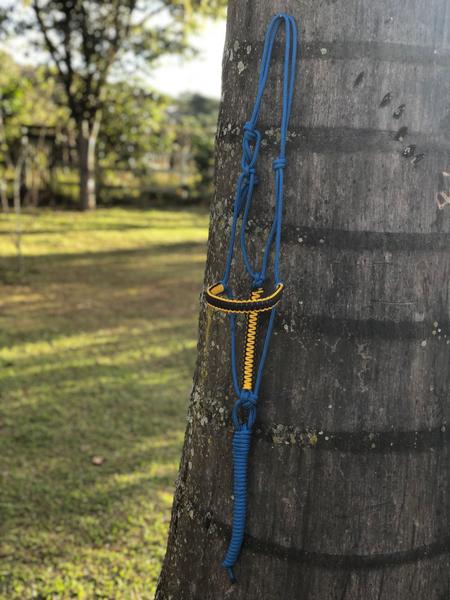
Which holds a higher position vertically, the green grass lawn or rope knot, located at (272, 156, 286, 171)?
rope knot, located at (272, 156, 286, 171)

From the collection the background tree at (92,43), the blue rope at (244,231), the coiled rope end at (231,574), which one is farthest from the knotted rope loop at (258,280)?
the background tree at (92,43)

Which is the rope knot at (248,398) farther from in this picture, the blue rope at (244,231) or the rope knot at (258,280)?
the rope knot at (258,280)

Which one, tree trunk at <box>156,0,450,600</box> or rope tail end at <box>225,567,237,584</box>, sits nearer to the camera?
tree trunk at <box>156,0,450,600</box>

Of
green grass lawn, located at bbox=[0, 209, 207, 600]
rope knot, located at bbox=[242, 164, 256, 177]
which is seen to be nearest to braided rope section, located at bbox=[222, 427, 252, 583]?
rope knot, located at bbox=[242, 164, 256, 177]

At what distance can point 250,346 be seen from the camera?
148cm

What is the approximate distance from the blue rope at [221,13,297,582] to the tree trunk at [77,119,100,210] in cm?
1736

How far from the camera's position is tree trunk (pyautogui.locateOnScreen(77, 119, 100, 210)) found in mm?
18188

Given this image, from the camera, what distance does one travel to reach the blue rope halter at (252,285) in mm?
1413

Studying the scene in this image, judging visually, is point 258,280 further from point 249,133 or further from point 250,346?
point 249,133

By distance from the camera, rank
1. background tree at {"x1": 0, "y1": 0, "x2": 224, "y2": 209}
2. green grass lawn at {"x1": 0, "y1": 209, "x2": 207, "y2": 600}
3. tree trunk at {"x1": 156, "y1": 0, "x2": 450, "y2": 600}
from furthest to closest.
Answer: background tree at {"x1": 0, "y1": 0, "x2": 224, "y2": 209}
green grass lawn at {"x1": 0, "y1": 209, "x2": 207, "y2": 600}
tree trunk at {"x1": 156, "y1": 0, "x2": 450, "y2": 600}

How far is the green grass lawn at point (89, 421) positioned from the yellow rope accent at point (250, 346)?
219 centimetres

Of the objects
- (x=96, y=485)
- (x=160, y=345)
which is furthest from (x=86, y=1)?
(x=96, y=485)

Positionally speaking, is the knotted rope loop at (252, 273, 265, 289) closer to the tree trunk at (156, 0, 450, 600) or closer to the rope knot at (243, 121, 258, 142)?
the tree trunk at (156, 0, 450, 600)

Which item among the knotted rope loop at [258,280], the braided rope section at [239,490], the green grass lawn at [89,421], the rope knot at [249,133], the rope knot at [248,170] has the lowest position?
the green grass lawn at [89,421]
